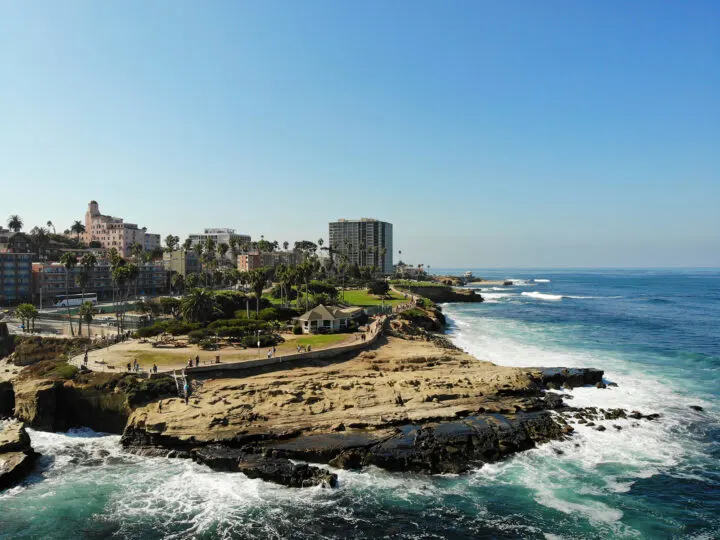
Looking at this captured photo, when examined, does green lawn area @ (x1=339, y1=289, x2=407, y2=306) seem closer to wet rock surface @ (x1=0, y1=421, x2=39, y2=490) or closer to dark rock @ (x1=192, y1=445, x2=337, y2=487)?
dark rock @ (x1=192, y1=445, x2=337, y2=487)

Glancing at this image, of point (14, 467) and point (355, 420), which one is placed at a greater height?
point (355, 420)

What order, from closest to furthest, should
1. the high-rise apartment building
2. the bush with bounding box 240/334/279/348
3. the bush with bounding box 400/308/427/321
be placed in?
the bush with bounding box 240/334/279/348, the bush with bounding box 400/308/427/321, the high-rise apartment building

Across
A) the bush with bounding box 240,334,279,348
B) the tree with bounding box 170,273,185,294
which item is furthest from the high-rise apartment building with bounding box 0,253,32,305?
the bush with bounding box 240,334,279,348

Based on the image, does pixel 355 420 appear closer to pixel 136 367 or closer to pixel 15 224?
pixel 136 367

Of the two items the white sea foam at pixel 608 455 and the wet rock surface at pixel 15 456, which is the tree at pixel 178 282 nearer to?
the wet rock surface at pixel 15 456

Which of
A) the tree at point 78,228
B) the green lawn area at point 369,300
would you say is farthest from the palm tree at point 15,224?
the green lawn area at point 369,300

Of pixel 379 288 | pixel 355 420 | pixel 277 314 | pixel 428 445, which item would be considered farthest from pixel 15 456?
pixel 379 288

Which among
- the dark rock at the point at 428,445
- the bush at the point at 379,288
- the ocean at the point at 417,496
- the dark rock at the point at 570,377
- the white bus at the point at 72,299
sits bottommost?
the ocean at the point at 417,496
